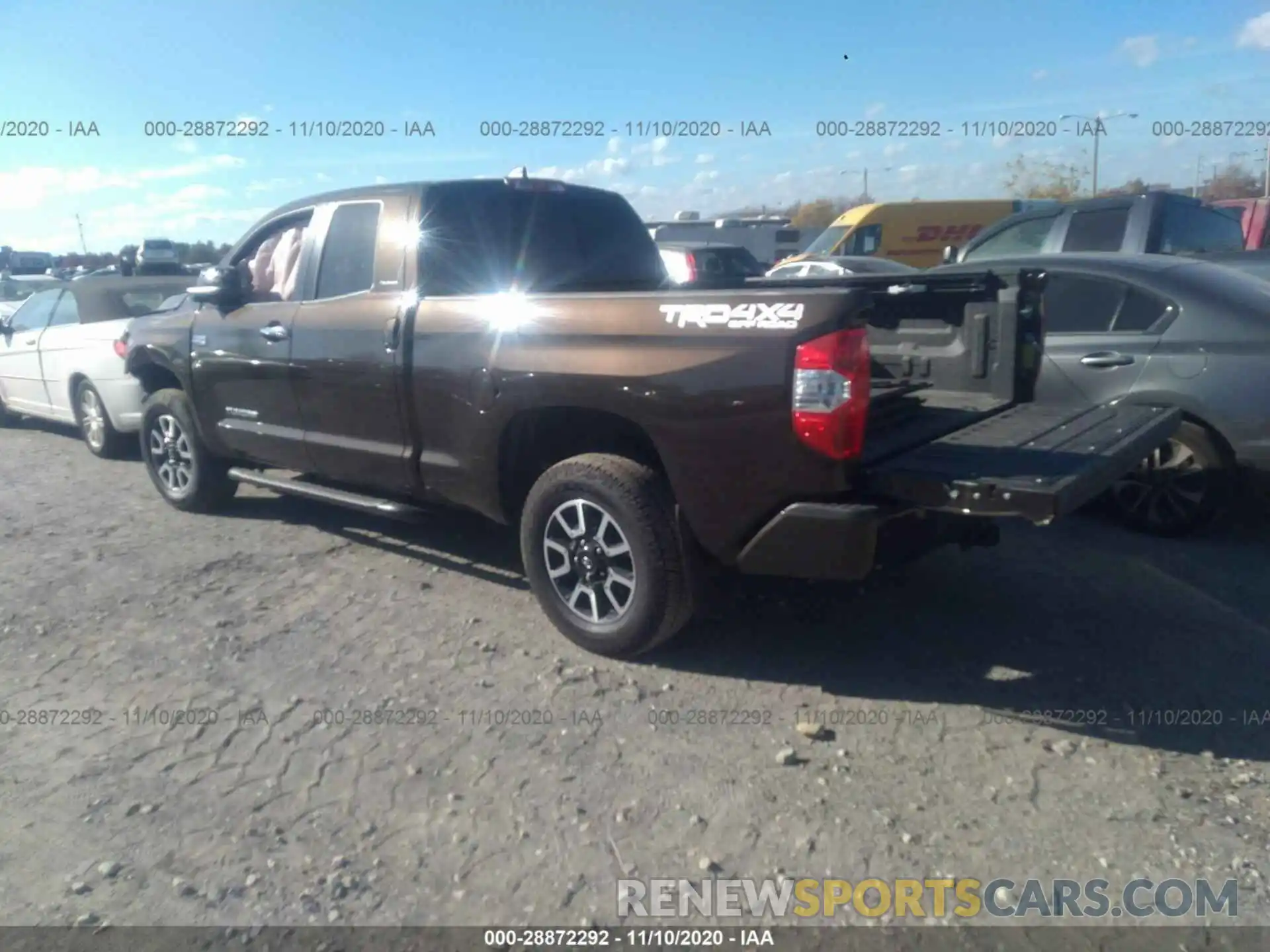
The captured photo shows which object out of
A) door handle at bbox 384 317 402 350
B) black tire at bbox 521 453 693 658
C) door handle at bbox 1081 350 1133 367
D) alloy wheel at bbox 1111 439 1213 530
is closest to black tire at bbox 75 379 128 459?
door handle at bbox 384 317 402 350

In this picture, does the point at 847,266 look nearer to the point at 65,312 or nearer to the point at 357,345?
the point at 65,312

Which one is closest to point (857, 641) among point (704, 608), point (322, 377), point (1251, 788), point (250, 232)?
point (704, 608)

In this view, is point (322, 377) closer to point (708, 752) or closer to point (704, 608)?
point (704, 608)

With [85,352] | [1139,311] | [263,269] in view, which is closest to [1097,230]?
[1139,311]

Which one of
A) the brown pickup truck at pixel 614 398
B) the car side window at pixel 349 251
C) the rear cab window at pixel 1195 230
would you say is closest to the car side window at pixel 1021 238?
the rear cab window at pixel 1195 230

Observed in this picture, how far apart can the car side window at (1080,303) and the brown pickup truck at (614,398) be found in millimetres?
1228

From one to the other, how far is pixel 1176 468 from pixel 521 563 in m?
3.55

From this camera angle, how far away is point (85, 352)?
27.9 feet

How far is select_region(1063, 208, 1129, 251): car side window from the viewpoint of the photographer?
28.2 feet

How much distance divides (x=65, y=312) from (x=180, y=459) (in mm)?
3681

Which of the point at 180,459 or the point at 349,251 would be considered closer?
the point at 349,251

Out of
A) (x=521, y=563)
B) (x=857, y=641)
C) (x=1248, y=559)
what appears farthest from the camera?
(x=521, y=563)

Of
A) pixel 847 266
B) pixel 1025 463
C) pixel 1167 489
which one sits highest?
pixel 847 266

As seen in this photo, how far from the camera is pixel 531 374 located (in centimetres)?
425
